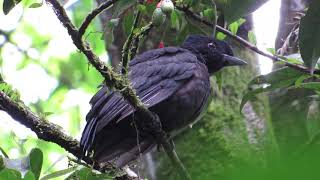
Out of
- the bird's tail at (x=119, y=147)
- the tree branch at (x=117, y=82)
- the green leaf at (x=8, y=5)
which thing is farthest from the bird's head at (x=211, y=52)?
the green leaf at (x=8, y=5)

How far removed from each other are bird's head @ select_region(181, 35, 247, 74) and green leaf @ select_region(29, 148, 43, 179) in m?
1.78

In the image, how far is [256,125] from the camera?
12.1 feet

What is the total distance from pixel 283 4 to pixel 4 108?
7.67 feet

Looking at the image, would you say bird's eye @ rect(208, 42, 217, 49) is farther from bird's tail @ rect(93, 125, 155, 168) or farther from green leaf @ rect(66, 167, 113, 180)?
green leaf @ rect(66, 167, 113, 180)

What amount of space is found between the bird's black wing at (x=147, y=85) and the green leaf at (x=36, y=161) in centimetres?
42

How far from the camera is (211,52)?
11.8 ft

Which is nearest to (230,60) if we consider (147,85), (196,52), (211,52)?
A: (211,52)

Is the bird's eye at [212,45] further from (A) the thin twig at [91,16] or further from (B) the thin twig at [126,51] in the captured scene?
(A) the thin twig at [91,16]

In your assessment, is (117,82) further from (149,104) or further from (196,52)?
(196,52)

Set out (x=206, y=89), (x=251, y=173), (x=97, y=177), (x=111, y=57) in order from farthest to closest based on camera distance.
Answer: (x=111, y=57), (x=206, y=89), (x=97, y=177), (x=251, y=173)

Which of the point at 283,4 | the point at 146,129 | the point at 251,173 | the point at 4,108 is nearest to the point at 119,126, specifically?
the point at 146,129

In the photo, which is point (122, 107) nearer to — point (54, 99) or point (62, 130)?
point (62, 130)

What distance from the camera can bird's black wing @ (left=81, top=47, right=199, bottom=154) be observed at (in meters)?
2.58

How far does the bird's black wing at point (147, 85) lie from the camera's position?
2.58 metres
